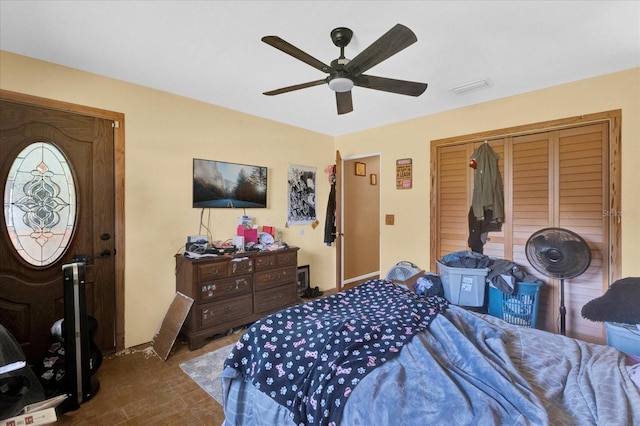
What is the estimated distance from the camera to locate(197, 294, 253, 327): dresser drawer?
2.73 m

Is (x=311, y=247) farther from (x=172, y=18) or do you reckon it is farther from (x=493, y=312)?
(x=172, y=18)

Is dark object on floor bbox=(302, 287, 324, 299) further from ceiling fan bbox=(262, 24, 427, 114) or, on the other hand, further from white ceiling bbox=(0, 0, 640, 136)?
ceiling fan bbox=(262, 24, 427, 114)

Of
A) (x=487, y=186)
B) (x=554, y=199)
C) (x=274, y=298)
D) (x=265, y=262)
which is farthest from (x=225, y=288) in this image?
(x=554, y=199)

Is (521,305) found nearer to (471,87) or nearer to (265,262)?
(471,87)

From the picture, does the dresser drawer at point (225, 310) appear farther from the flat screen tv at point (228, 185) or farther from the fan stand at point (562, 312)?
the fan stand at point (562, 312)

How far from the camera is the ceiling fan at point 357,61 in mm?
1539

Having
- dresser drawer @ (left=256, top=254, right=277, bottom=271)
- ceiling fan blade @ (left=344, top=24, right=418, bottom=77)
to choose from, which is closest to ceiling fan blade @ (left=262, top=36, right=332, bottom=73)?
ceiling fan blade @ (left=344, top=24, right=418, bottom=77)

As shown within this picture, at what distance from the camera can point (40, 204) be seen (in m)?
2.29

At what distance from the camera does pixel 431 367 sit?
1222 millimetres

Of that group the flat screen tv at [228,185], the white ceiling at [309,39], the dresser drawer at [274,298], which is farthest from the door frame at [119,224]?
the dresser drawer at [274,298]

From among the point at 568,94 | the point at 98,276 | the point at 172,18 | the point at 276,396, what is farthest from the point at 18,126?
the point at 568,94

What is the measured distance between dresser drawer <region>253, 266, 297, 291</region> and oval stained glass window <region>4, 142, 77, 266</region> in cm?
165

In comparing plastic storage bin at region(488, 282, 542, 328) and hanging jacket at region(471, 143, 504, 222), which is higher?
hanging jacket at region(471, 143, 504, 222)

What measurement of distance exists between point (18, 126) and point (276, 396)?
105 inches
